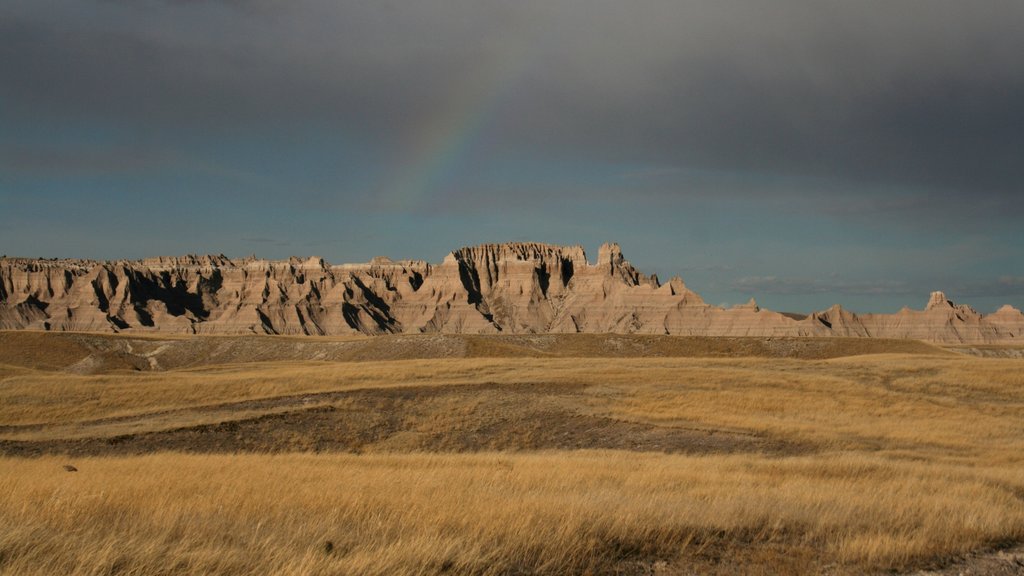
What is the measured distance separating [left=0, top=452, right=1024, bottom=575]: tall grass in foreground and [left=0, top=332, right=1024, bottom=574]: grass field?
0.13ft

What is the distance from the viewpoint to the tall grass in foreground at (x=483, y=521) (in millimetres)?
6273

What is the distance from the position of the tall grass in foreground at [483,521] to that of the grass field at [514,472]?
4 centimetres

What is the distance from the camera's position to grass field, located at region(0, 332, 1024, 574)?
23.2 ft

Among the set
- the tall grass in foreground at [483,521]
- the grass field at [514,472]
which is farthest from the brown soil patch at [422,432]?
the tall grass in foreground at [483,521]

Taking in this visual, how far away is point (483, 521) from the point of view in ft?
26.6

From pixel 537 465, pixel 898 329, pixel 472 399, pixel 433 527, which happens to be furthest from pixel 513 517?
pixel 898 329

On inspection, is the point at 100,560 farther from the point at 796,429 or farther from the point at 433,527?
the point at 796,429

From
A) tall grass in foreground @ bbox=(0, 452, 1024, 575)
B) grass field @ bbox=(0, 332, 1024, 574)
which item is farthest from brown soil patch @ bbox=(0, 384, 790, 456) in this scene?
tall grass in foreground @ bbox=(0, 452, 1024, 575)

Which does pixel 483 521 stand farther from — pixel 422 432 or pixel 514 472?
pixel 422 432

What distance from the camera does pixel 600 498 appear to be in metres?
10.4

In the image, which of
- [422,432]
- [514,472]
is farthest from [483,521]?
[422,432]

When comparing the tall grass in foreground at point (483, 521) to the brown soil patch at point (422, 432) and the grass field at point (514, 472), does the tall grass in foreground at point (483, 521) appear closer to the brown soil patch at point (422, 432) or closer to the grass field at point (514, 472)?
the grass field at point (514, 472)

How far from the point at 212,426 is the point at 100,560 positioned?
70.0 ft

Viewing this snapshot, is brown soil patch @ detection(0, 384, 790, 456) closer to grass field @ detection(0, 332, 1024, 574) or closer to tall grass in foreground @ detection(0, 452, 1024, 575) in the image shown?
grass field @ detection(0, 332, 1024, 574)
